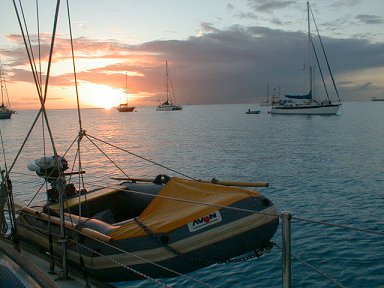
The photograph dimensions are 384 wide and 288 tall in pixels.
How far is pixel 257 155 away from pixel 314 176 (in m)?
11.5

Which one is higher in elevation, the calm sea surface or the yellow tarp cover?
the yellow tarp cover

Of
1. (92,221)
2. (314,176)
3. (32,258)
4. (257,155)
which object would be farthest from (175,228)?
(257,155)

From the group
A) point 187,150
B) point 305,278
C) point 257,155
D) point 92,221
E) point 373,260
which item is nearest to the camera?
point 92,221

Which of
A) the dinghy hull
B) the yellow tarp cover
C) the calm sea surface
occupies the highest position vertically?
the yellow tarp cover

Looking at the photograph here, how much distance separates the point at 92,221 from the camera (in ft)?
20.5

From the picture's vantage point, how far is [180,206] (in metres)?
6.01

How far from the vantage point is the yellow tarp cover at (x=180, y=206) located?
5.64m

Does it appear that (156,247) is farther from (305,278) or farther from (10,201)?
(305,278)

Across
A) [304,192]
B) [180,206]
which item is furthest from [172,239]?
[304,192]

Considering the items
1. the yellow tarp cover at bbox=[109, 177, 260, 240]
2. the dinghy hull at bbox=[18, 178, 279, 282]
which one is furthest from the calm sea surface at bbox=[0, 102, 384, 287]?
the yellow tarp cover at bbox=[109, 177, 260, 240]

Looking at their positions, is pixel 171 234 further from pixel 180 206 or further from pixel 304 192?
pixel 304 192

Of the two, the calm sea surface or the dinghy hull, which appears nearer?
the dinghy hull

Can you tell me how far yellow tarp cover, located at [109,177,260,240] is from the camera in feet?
18.5

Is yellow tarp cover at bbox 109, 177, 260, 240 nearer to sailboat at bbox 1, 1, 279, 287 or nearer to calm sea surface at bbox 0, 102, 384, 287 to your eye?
sailboat at bbox 1, 1, 279, 287
